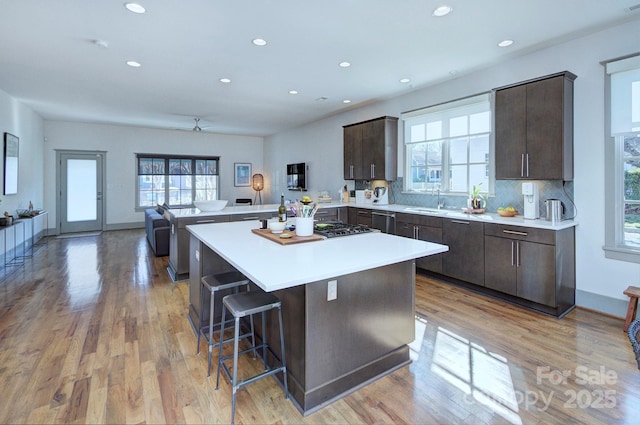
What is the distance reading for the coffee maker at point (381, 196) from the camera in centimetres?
552

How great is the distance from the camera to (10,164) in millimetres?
5477

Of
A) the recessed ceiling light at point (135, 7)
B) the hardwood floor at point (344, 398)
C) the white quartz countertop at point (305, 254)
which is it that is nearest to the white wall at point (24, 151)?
the hardwood floor at point (344, 398)

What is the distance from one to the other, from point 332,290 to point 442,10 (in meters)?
2.57

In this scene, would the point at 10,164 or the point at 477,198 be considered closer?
the point at 477,198

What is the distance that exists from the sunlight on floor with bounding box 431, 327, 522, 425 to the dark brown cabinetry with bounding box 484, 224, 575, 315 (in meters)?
1.16

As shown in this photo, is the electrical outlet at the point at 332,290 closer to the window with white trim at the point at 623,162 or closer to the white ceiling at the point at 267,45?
the white ceiling at the point at 267,45

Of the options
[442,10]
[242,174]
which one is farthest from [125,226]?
[442,10]

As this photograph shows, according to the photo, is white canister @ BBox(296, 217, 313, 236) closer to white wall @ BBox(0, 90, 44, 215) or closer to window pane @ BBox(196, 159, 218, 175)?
white wall @ BBox(0, 90, 44, 215)

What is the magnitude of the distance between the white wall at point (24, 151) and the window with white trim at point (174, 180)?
2.07 meters

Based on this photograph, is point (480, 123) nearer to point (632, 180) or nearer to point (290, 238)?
point (632, 180)

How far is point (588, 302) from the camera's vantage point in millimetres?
3348

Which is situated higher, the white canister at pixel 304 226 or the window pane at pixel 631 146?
the window pane at pixel 631 146

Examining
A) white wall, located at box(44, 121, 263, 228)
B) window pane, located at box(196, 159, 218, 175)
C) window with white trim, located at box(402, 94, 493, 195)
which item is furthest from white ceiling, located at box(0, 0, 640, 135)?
window pane, located at box(196, 159, 218, 175)

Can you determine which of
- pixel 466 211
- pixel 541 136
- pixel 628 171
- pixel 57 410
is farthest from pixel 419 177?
pixel 57 410
